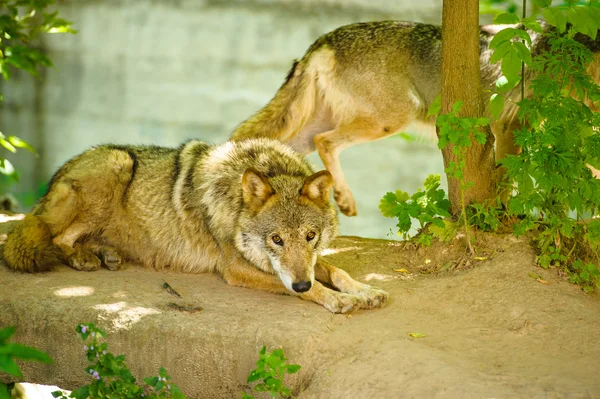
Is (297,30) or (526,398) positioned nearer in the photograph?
(526,398)

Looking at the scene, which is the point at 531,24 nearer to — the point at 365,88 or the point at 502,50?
the point at 502,50

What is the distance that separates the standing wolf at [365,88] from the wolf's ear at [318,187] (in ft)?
5.53

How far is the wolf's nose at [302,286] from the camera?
12.8ft

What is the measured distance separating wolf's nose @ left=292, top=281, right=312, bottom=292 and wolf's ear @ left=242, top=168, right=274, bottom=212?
0.60 m

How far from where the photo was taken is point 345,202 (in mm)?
5980

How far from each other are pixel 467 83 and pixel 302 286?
77.3 inches

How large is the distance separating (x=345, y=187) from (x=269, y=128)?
34.1 inches

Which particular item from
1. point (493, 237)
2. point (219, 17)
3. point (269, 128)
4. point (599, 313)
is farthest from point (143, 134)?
point (599, 313)

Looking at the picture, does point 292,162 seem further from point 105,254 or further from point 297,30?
point 297,30

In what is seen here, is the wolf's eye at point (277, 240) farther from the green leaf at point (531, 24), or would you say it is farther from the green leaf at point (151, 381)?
the green leaf at point (531, 24)

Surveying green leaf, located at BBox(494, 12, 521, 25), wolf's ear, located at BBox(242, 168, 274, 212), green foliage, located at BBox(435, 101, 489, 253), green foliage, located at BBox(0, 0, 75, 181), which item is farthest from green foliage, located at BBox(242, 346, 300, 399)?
green foliage, located at BBox(0, 0, 75, 181)

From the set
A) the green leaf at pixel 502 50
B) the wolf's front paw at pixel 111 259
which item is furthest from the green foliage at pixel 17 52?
the green leaf at pixel 502 50

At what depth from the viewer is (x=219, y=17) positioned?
8.41 meters

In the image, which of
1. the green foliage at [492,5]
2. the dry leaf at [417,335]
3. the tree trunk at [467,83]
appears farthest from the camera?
the green foliage at [492,5]
